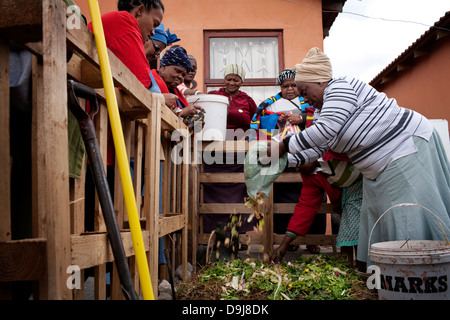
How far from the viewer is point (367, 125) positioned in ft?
8.88

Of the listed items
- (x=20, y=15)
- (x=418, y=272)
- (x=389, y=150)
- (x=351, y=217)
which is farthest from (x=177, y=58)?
(x=418, y=272)

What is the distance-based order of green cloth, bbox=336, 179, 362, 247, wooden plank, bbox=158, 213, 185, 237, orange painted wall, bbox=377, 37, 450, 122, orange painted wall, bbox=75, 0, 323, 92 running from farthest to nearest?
1. orange painted wall, bbox=377, 37, 450, 122
2. orange painted wall, bbox=75, 0, 323, 92
3. green cloth, bbox=336, 179, 362, 247
4. wooden plank, bbox=158, 213, 185, 237

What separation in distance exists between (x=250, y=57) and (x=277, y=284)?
564 centimetres

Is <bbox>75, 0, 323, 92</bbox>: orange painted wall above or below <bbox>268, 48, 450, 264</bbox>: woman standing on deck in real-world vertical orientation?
above

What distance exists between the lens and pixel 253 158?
10.9ft

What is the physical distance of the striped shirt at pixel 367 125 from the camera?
8.82ft

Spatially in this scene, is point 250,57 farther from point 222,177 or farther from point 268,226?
point 268,226

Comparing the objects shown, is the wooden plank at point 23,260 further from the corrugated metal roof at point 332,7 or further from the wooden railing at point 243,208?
the corrugated metal roof at point 332,7

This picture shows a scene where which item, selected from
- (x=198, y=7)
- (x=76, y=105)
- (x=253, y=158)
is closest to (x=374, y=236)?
(x=253, y=158)

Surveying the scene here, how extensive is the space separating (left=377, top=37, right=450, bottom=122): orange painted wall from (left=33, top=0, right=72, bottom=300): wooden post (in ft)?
32.3

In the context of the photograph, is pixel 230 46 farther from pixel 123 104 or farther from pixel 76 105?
pixel 76 105

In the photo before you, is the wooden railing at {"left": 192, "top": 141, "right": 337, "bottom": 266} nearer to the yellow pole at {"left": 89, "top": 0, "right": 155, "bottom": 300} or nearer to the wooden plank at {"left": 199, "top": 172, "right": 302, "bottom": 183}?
the wooden plank at {"left": 199, "top": 172, "right": 302, "bottom": 183}

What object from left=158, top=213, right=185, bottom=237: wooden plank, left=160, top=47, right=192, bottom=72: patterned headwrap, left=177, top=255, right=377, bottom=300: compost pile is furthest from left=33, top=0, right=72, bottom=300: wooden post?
left=160, top=47, right=192, bottom=72: patterned headwrap

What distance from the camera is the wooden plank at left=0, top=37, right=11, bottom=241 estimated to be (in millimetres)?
1191
